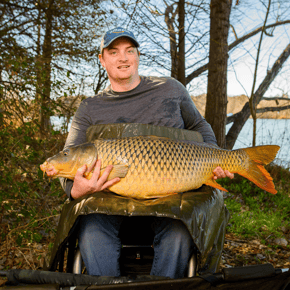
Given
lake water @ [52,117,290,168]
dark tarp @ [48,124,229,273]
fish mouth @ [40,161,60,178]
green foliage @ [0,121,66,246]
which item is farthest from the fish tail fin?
lake water @ [52,117,290,168]

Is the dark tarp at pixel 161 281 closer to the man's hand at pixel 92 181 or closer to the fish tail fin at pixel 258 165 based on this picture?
the man's hand at pixel 92 181

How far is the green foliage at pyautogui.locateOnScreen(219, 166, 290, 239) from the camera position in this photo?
10.3 feet

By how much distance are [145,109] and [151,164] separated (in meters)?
0.58

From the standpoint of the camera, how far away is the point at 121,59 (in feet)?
6.32

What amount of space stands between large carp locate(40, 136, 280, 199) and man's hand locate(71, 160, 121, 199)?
0.07 ft

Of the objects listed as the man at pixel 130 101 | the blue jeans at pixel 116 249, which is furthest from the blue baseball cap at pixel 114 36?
the blue jeans at pixel 116 249

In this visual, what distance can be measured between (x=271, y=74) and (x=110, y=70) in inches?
193

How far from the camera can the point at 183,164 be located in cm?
147

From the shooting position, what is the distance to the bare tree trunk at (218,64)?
4199 millimetres

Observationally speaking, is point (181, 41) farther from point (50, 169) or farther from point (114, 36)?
point (50, 169)

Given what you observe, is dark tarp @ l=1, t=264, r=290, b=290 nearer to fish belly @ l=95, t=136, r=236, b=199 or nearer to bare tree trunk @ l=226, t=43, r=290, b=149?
fish belly @ l=95, t=136, r=236, b=199

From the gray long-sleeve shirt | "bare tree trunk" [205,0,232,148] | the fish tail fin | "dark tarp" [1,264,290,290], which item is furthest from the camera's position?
"bare tree trunk" [205,0,232,148]

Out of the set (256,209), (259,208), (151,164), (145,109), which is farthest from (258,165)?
(259,208)

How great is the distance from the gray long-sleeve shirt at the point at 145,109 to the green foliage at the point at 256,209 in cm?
173
